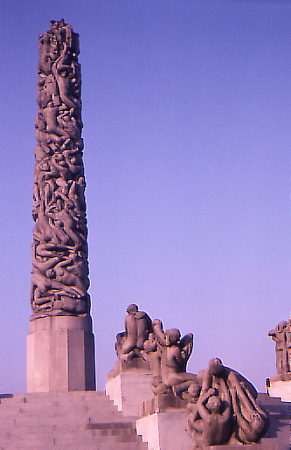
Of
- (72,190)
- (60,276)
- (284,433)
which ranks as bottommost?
(284,433)

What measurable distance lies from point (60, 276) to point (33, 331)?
1.45 metres

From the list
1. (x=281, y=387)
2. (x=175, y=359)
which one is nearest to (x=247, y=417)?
(x=175, y=359)

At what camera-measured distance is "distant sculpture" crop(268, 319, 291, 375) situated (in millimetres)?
15789

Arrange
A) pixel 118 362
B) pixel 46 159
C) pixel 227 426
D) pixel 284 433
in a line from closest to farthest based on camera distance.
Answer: pixel 227 426 < pixel 284 433 < pixel 118 362 < pixel 46 159

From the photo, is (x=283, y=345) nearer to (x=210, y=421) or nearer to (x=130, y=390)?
(x=130, y=390)

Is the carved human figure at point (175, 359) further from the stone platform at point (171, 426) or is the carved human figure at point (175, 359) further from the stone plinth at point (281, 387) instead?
the stone plinth at point (281, 387)

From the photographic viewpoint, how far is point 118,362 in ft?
45.7

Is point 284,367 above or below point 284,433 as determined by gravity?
above

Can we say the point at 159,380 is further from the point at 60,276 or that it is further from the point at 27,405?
the point at 60,276

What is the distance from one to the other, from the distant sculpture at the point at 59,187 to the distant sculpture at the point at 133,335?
3135 millimetres

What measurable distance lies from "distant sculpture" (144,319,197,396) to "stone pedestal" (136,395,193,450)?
0.20m

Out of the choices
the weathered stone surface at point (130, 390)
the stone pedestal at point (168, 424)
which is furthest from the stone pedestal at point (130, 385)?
the stone pedestal at point (168, 424)

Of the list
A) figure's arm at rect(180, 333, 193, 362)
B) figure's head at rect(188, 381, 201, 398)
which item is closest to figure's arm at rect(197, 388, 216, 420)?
figure's head at rect(188, 381, 201, 398)

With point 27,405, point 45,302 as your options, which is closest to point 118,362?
point 27,405
